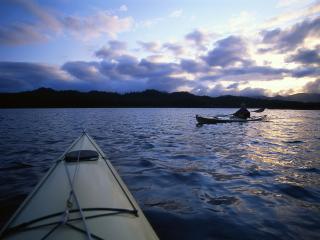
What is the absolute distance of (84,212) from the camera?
3.64 meters

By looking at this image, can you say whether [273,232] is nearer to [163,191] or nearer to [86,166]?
[163,191]

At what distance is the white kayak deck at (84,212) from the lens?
3.16 m

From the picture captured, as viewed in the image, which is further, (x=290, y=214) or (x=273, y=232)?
(x=290, y=214)

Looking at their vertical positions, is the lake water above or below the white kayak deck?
below

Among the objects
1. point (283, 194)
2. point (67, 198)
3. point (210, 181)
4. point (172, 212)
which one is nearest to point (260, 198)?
point (283, 194)

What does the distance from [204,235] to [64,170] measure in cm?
345

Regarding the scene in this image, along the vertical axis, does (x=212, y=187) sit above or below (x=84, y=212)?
below

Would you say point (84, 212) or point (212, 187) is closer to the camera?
point (84, 212)

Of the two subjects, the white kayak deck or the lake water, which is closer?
the white kayak deck

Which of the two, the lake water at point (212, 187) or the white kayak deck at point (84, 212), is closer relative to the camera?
the white kayak deck at point (84, 212)

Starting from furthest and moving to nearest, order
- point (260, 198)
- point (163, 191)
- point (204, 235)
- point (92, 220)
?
point (163, 191), point (260, 198), point (204, 235), point (92, 220)

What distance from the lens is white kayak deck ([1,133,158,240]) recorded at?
316 centimetres

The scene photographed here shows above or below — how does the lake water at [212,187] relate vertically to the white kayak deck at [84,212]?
below

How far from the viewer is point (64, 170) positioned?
19.3 feet
